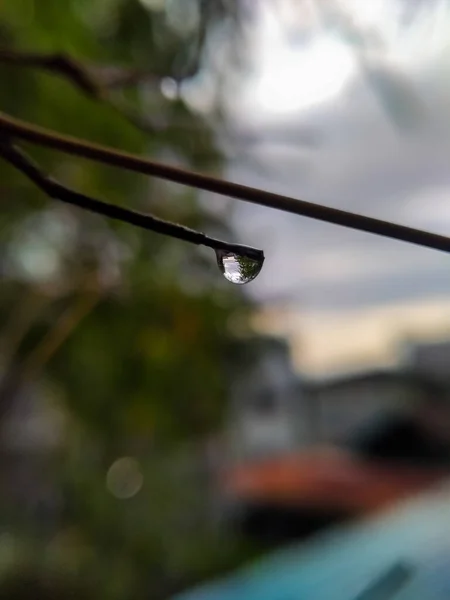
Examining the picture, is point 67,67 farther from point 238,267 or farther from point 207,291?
point 207,291

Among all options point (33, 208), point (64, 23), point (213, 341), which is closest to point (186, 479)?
point (213, 341)

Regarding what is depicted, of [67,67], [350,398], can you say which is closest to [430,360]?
[350,398]

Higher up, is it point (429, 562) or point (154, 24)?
point (154, 24)

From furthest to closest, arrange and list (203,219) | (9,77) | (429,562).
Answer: (203,219) < (9,77) < (429,562)

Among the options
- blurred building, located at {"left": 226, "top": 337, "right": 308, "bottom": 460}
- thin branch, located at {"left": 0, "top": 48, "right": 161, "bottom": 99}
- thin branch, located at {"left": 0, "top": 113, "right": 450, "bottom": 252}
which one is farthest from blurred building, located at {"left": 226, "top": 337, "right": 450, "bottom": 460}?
thin branch, located at {"left": 0, "top": 113, "right": 450, "bottom": 252}

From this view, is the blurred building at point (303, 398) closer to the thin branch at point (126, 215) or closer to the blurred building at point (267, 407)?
the blurred building at point (267, 407)

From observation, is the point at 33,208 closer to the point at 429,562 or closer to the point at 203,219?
the point at 203,219
